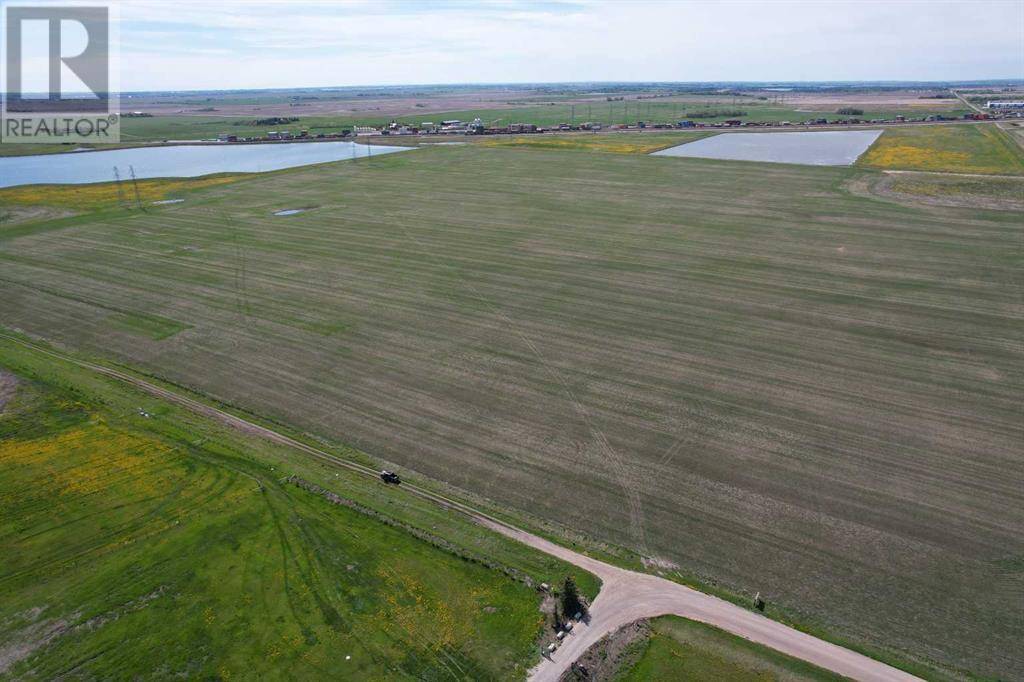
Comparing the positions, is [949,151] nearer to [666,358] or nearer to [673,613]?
[666,358]

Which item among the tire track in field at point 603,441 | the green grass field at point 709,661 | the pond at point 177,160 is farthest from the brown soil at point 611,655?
the pond at point 177,160

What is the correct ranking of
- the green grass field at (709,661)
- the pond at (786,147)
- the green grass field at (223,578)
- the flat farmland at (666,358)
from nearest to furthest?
1. the green grass field at (709,661)
2. the green grass field at (223,578)
3. the flat farmland at (666,358)
4. the pond at (786,147)

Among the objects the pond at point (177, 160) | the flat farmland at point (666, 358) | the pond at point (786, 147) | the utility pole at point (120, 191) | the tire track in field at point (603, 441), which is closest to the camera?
the flat farmland at point (666, 358)

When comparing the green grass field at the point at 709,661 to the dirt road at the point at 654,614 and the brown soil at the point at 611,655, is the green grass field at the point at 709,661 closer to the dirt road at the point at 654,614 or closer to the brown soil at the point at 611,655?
the brown soil at the point at 611,655

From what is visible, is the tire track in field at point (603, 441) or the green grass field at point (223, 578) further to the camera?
the tire track in field at point (603, 441)

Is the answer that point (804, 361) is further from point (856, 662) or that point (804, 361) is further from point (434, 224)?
point (434, 224)

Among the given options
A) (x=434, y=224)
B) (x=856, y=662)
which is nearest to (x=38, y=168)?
(x=434, y=224)
